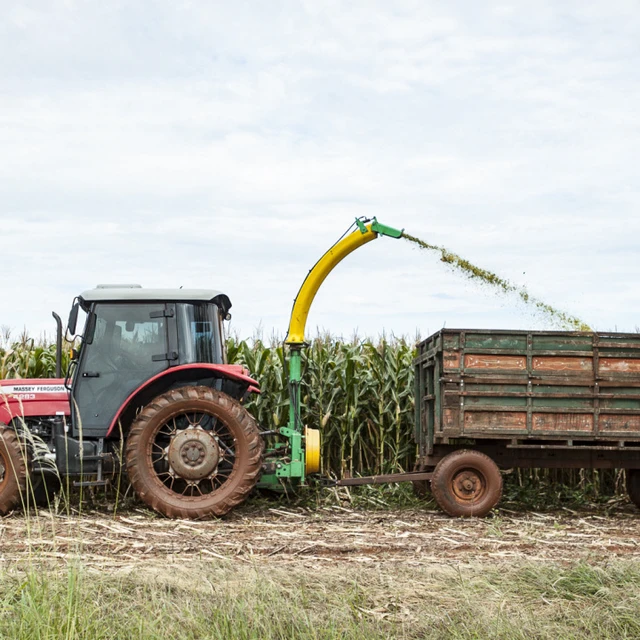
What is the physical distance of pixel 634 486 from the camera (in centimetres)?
995

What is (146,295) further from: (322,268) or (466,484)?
(466,484)

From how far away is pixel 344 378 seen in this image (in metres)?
10.8

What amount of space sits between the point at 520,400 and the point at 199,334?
3.54 meters

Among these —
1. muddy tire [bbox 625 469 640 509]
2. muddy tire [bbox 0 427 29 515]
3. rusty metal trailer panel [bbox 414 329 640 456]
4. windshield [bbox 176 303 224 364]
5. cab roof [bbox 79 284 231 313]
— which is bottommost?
muddy tire [bbox 625 469 640 509]

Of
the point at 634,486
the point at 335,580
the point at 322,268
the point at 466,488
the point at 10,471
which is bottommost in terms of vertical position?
the point at 634,486

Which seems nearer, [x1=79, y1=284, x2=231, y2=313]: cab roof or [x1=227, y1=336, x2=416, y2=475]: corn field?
[x1=79, y1=284, x2=231, y2=313]: cab roof

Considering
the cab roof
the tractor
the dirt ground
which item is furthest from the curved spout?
the dirt ground

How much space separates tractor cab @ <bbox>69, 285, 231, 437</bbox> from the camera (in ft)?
28.5

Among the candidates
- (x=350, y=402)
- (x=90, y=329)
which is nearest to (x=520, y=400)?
(x=350, y=402)

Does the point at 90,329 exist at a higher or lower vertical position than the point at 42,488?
higher

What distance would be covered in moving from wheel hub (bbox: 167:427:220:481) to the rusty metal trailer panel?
2.46 meters

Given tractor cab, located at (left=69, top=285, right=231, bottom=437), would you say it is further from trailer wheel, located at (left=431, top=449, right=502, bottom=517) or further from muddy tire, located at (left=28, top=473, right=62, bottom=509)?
trailer wheel, located at (left=431, top=449, right=502, bottom=517)

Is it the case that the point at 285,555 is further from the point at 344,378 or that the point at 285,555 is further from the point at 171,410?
the point at 344,378

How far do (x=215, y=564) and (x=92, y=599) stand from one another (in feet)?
3.17
